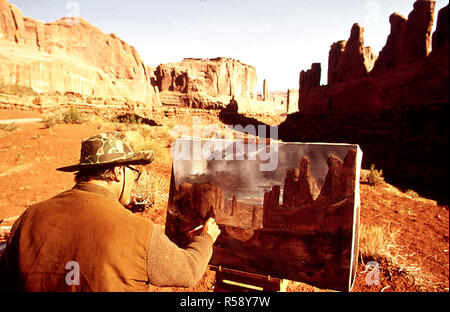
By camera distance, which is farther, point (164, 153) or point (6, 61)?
point (6, 61)

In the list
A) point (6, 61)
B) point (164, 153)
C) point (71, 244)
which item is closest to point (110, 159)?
point (71, 244)

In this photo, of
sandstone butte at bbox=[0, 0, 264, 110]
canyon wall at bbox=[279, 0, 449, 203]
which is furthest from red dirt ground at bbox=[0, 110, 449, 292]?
sandstone butte at bbox=[0, 0, 264, 110]

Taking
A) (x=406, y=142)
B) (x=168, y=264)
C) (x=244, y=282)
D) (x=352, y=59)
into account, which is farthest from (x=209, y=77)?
(x=168, y=264)

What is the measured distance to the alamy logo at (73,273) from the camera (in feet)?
3.97

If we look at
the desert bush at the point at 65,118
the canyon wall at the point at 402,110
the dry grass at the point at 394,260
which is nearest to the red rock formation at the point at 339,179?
the dry grass at the point at 394,260

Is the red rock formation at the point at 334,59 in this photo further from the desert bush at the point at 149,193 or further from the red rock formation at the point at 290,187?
the red rock formation at the point at 290,187

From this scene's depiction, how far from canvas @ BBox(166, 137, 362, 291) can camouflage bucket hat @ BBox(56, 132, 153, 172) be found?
111 cm

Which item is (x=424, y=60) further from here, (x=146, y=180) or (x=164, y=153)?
(x=146, y=180)

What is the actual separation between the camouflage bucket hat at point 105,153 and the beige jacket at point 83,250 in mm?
274

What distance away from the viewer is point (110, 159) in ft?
5.41

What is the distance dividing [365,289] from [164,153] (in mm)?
6983

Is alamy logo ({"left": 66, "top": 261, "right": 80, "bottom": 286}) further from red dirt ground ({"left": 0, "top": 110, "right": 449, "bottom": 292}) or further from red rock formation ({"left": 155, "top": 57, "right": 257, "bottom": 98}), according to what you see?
red rock formation ({"left": 155, "top": 57, "right": 257, "bottom": 98})
